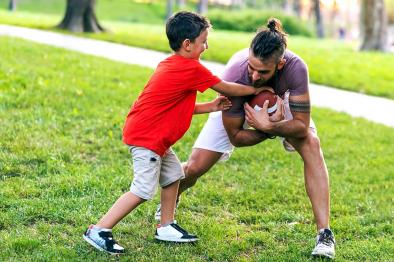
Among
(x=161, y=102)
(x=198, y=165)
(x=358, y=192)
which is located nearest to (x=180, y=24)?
(x=161, y=102)

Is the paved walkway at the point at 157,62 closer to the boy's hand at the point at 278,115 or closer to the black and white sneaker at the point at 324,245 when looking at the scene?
the black and white sneaker at the point at 324,245

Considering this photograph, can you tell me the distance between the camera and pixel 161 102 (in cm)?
464

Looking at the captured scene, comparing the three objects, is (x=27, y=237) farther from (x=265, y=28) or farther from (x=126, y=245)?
(x=265, y=28)

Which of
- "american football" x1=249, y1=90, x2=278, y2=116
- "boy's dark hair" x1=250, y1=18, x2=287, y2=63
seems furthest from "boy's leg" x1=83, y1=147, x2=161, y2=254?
"boy's dark hair" x1=250, y1=18, x2=287, y2=63

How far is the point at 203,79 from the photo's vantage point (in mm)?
4609

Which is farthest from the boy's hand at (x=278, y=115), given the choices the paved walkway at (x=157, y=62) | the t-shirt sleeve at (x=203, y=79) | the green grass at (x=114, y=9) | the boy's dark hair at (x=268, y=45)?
the green grass at (x=114, y=9)

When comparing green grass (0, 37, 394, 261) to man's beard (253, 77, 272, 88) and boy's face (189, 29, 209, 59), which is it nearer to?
man's beard (253, 77, 272, 88)

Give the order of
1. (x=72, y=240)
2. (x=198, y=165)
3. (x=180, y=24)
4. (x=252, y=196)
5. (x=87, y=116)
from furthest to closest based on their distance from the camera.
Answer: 1. (x=87, y=116)
2. (x=252, y=196)
3. (x=198, y=165)
4. (x=72, y=240)
5. (x=180, y=24)

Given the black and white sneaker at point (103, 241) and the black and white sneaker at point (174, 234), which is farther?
the black and white sneaker at point (174, 234)

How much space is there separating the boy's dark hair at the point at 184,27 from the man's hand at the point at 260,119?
64cm

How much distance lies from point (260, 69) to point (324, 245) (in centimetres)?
125

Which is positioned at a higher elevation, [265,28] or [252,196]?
[265,28]

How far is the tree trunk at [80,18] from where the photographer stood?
20.0 m

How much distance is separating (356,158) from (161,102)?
3944 millimetres
